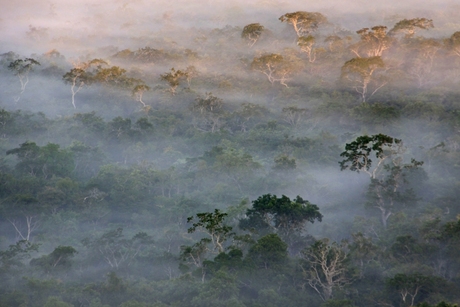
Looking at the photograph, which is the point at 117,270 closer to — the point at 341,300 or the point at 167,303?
the point at 167,303

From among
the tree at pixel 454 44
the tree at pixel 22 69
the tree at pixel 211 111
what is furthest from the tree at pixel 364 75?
the tree at pixel 22 69

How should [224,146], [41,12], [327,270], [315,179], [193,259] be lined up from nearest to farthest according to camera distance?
[327,270] < [193,259] < [315,179] < [224,146] < [41,12]

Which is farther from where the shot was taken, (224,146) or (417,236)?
(224,146)

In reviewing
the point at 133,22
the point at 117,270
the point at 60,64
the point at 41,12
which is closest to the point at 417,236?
the point at 117,270

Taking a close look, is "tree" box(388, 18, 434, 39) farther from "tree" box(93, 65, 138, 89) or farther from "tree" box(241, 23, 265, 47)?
"tree" box(93, 65, 138, 89)

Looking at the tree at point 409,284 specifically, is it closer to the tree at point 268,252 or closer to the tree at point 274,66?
the tree at point 268,252

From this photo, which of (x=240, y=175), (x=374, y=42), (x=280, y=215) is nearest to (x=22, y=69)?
(x=240, y=175)

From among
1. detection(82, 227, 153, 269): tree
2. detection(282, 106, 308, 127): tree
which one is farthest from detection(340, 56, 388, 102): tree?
detection(82, 227, 153, 269): tree

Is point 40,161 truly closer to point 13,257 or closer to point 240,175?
point 13,257
